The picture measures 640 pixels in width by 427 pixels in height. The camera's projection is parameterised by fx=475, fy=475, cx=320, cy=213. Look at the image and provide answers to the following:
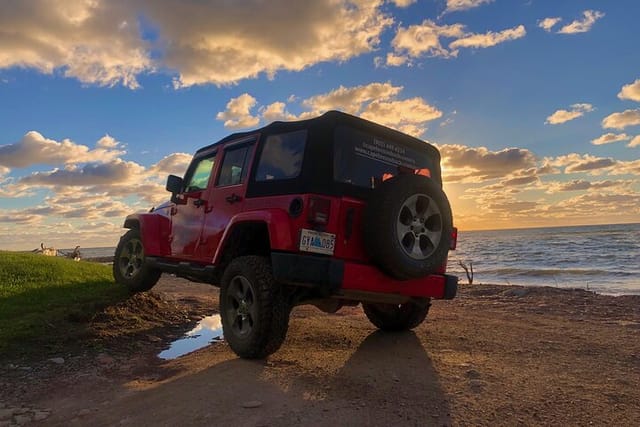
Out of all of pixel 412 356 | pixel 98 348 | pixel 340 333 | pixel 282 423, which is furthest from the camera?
pixel 340 333

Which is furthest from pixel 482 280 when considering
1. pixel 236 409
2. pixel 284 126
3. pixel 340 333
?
pixel 236 409

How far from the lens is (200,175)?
6227mm

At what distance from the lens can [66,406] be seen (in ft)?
Answer: 11.9

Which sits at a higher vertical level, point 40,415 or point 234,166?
point 234,166

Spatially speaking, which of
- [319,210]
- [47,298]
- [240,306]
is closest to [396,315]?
[240,306]

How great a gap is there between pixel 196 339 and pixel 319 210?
9.85ft

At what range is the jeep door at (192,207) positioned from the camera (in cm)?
583

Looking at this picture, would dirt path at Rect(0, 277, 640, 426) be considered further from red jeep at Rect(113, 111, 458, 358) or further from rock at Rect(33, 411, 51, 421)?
red jeep at Rect(113, 111, 458, 358)

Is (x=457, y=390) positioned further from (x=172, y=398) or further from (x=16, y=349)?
(x=16, y=349)

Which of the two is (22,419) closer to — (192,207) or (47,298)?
(192,207)

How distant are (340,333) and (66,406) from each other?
3143mm

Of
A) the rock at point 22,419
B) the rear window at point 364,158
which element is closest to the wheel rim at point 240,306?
the rear window at point 364,158

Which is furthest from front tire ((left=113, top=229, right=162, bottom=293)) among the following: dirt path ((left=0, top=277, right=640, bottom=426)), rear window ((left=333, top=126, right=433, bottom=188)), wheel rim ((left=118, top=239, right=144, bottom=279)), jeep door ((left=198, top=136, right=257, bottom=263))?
rear window ((left=333, top=126, right=433, bottom=188))

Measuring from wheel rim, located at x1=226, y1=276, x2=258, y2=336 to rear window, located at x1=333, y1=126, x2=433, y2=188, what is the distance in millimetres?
1405
